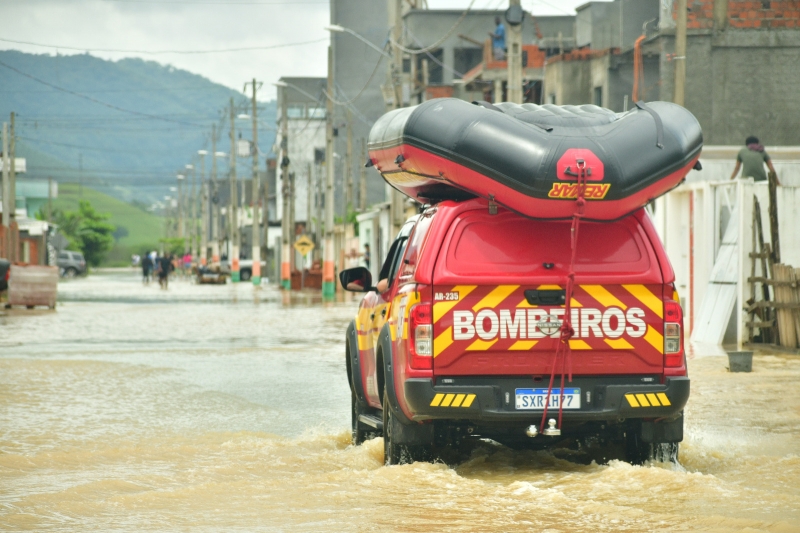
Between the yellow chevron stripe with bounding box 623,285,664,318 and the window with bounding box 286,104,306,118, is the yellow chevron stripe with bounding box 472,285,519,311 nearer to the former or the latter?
the yellow chevron stripe with bounding box 623,285,664,318

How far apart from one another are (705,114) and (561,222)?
26996 millimetres

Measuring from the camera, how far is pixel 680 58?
22656 mm

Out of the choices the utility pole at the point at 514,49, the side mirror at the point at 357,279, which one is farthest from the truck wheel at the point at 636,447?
the utility pole at the point at 514,49

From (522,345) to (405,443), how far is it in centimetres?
104

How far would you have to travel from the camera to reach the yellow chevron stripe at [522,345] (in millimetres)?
8133

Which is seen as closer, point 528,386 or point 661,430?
point 528,386

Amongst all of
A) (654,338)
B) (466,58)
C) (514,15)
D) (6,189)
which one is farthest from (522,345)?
(466,58)

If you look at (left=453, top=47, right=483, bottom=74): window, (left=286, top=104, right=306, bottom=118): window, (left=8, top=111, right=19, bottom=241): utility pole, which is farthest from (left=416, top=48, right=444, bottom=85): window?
(left=286, top=104, right=306, bottom=118): window

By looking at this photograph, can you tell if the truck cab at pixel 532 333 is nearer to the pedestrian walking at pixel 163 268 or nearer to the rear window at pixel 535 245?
the rear window at pixel 535 245

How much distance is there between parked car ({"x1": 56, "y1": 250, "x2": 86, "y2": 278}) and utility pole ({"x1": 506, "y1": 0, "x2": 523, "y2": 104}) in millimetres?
69983

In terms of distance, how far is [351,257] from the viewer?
57656 mm

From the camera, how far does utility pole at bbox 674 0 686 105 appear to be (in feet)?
73.5

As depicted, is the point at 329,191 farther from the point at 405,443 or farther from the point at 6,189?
the point at 405,443


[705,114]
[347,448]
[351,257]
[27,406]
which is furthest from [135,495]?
[351,257]
